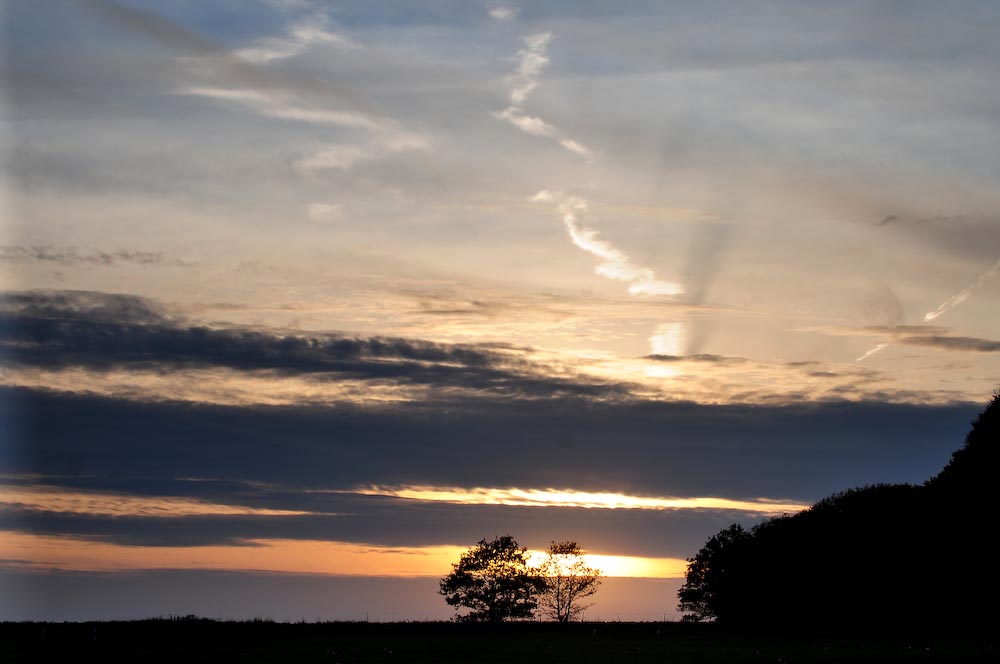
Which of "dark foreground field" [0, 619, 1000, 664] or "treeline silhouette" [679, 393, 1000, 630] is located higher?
"treeline silhouette" [679, 393, 1000, 630]

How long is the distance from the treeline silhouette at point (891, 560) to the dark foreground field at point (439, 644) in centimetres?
1870

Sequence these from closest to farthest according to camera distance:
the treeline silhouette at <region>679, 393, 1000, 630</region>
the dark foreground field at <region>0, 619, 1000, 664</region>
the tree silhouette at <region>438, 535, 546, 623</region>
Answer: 1. the dark foreground field at <region>0, 619, 1000, 664</region>
2. the treeline silhouette at <region>679, 393, 1000, 630</region>
3. the tree silhouette at <region>438, 535, 546, 623</region>

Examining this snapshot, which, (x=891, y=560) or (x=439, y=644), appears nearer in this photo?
(x=439, y=644)

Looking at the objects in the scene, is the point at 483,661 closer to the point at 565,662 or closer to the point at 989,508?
the point at 565,662

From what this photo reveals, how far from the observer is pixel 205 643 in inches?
3435

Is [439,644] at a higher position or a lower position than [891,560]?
lower

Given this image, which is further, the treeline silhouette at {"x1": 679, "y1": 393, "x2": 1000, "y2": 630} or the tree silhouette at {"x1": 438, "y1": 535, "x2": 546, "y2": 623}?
the tree silhouette at {"x1": 438, "y1": 535, "x2": 546, "y2": 623}

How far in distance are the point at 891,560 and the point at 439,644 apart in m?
66.7

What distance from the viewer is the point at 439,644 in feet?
279

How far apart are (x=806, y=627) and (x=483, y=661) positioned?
70.3m

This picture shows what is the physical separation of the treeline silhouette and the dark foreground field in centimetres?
1870

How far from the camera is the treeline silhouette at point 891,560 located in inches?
4700

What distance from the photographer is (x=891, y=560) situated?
13088 centimetres

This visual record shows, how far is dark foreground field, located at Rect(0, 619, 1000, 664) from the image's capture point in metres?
66.9
